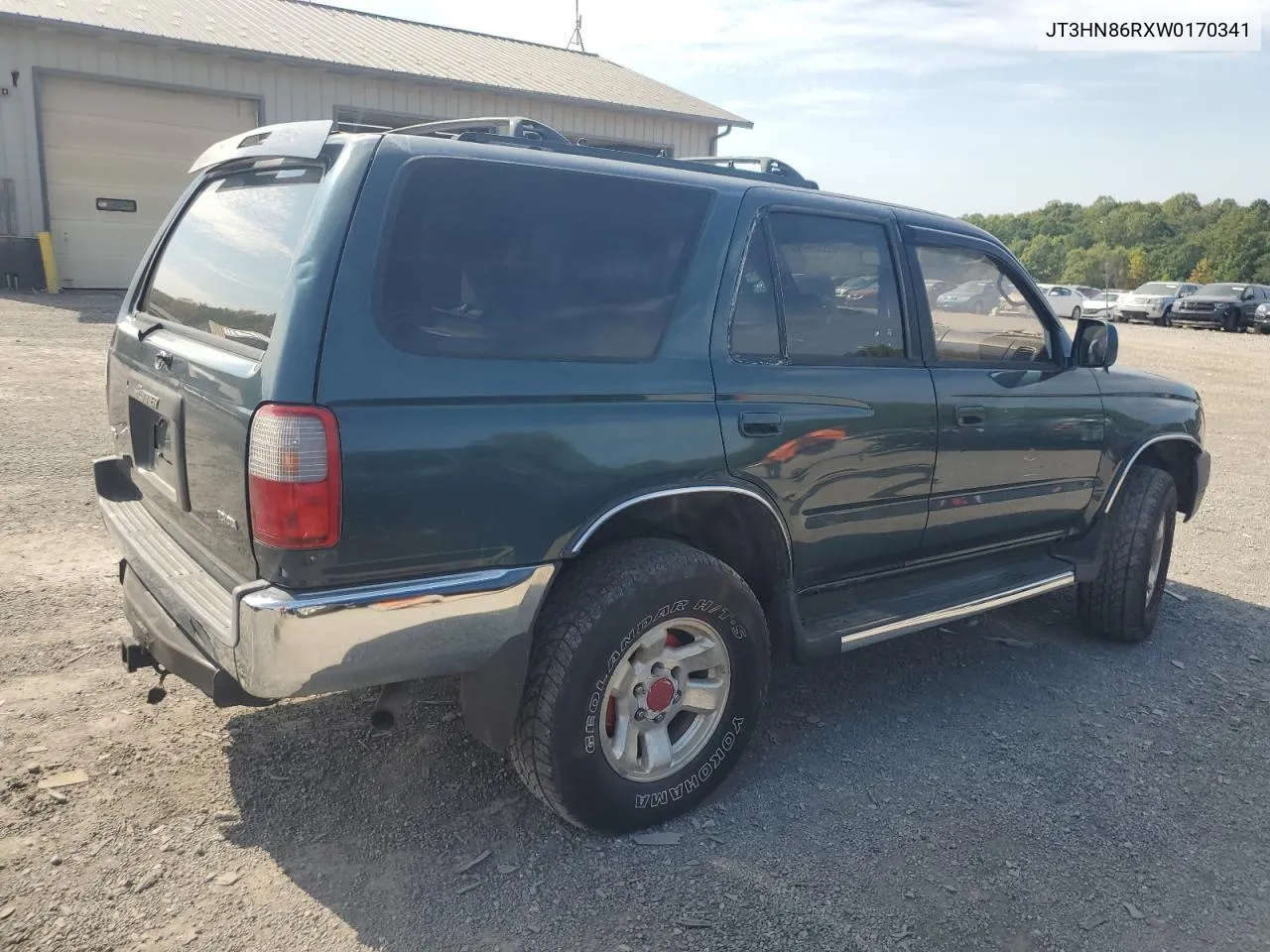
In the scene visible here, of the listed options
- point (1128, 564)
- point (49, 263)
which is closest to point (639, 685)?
point (1128, 564)

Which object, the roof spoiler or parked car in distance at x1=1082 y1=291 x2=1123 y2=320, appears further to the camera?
parked car in distance at x1=1082 y1=291 x2=1123 y2=320

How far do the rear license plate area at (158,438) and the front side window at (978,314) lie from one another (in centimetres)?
267

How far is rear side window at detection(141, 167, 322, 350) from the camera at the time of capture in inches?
105

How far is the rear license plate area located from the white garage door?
14.4m

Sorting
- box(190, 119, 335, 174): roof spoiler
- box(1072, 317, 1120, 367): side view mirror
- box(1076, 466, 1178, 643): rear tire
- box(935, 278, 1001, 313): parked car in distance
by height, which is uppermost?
box(190, 119, 335, 174): roof spoiler

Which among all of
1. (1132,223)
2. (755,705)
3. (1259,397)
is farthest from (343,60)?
(1132,223)

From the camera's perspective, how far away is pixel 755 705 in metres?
3.28

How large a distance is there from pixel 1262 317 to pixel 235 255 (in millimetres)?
Result: 33912

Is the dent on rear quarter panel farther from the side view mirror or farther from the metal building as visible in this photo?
the metal building

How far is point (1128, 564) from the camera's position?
4723 mm

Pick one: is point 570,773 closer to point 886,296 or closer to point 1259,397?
point 886,296

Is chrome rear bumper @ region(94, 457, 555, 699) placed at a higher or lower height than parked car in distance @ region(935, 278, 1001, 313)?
lower

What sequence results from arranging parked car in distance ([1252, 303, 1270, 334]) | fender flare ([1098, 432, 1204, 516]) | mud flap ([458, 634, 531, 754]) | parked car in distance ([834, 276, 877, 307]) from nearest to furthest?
mud flap ([458, 634, 531, 754])
parked car in distance ([834, 276, 877, 307])
fender flare ([1098, 432, 1204, 516])
parked car in distance ([1252, 303, 1270, 334])

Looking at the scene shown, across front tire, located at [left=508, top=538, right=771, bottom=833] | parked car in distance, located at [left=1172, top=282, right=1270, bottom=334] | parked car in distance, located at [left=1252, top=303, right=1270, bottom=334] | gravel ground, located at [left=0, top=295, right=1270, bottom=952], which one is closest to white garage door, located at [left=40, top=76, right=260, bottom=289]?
gravel ground, located at [left=0, top=295, right=1270, bottom=952]
